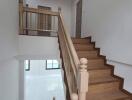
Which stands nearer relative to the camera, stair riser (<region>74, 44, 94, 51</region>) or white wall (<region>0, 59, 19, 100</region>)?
white wall (<region>0, 59, 19, 100</region>)

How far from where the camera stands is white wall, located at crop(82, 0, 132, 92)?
2.75 metres

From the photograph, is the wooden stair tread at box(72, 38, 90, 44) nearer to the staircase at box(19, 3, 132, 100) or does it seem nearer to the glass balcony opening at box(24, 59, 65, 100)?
the staircase at box(19, 3, 132, 100)

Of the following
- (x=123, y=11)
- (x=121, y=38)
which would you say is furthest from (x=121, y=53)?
(x=123, y=11)

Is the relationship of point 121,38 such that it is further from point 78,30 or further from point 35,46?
point 78,30

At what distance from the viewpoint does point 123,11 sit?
2.91 metres

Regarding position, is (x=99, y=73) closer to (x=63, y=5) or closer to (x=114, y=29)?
(x=114, y=29)

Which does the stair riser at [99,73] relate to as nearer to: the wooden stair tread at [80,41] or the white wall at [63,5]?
the wooden stair tread at [80,41]

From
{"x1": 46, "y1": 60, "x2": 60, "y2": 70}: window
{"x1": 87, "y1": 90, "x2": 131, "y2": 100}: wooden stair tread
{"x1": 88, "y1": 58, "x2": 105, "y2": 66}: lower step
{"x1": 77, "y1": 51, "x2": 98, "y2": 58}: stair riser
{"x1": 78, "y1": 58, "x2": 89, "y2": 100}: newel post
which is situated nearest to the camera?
{"x1": 78, "y1": 58, "x2": 89, "y2": 100}: newel post

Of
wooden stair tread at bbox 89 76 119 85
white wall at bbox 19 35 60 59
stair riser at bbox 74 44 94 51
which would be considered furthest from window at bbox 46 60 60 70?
wooden stair tread at bbox 89 76 119 85

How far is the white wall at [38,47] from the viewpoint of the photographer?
3.63 m

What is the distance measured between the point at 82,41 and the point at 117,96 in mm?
2020

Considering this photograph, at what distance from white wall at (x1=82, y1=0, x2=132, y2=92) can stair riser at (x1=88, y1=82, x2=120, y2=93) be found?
194 mm

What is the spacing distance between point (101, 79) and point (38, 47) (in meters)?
1.77

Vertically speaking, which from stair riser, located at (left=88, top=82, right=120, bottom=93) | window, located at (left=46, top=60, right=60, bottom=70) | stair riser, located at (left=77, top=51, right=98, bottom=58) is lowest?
window, located at (left=46, top=60, right=60, bottom=70)
